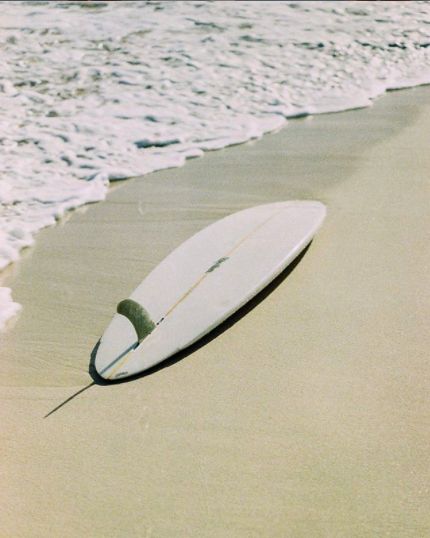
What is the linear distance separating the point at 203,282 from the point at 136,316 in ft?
1.21

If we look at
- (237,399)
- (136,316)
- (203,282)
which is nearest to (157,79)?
(203,282)

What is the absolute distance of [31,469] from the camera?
187 centimetres

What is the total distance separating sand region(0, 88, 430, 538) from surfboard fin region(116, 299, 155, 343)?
163mm

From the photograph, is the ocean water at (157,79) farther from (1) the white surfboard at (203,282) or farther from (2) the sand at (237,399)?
(1) the white surfboard at (203,282)

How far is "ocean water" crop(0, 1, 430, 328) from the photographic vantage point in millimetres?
4070

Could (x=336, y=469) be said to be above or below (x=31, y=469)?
above

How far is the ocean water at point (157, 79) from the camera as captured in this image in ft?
13.4

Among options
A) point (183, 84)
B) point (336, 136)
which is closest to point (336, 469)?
point (336, 136)

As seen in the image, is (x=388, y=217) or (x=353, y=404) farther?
(x=388, y=217)

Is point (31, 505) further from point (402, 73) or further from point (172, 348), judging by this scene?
point (402, 73)

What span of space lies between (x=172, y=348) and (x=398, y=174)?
74.0 inches

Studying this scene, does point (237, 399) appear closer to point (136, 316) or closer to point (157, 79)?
point (136, 316)

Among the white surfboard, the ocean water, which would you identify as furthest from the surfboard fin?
the ocean water

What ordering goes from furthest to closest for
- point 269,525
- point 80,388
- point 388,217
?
point 388,217, point 80,388, point 269,525
